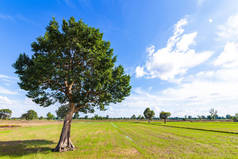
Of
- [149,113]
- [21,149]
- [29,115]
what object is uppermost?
[21,149]

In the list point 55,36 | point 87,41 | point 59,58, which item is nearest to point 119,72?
point 87,41

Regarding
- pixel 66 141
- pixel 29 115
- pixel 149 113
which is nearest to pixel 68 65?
pixel 66 141

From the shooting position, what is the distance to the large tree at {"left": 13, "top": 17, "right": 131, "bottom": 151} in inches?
550

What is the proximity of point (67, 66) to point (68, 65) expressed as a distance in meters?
0.20

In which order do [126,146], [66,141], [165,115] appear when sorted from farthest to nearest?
[165,115]
[126,146]
[66,141]

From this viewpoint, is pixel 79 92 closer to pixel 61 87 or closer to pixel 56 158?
pixel 61 87

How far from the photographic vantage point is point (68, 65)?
15.8 meters

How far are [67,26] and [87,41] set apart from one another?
9.92ft

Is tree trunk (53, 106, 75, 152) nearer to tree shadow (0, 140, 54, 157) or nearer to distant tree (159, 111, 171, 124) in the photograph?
tree shadow (0, 140, 54, 157)

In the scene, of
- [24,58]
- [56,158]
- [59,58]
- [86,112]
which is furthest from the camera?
[86,112]

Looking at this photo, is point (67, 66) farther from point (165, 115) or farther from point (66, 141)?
point (165, 115)

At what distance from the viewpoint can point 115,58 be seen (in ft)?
61.0

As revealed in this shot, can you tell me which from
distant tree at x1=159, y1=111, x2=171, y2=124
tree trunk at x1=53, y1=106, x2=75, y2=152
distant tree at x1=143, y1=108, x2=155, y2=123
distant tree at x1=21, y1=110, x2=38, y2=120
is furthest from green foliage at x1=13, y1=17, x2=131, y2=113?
distant tree at x1=21, y1=110, x2=38, y2=120

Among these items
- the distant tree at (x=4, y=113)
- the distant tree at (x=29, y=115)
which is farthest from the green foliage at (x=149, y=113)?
the distant tree at (x=4, y=113)
